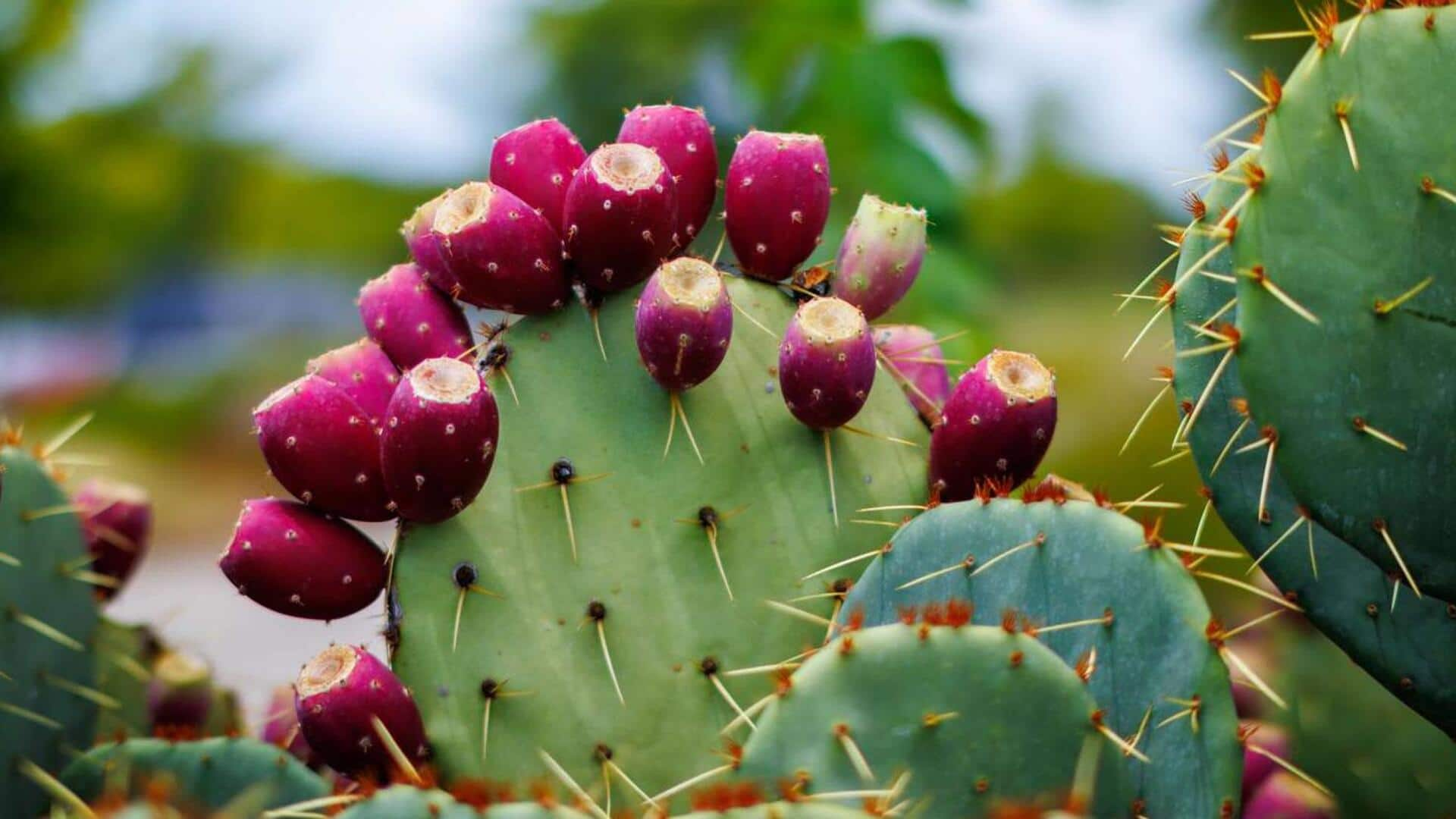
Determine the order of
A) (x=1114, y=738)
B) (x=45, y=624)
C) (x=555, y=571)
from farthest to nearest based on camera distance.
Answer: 1. (x=45, y=624)
2. (x=555, y=571)
3. (x=1114, y=738)

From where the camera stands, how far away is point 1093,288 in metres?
26.4

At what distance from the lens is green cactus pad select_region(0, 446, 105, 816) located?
139cm

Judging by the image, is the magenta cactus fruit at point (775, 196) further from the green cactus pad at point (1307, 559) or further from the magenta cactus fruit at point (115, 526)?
the magenta cactus fruit at point (115, 526)

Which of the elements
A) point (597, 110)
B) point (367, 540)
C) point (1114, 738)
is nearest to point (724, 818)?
point (1114, 738)

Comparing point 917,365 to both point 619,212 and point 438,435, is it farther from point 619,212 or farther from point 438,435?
point 438,435

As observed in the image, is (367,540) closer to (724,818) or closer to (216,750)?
(216,750)

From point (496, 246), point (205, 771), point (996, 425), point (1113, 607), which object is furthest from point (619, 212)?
point (205, 771)

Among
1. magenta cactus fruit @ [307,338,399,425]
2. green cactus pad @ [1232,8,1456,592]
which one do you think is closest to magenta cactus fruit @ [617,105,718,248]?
magenta cactus fruit @ [307,338,399,425]

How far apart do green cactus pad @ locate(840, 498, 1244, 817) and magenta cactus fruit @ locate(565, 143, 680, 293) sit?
1.12ft

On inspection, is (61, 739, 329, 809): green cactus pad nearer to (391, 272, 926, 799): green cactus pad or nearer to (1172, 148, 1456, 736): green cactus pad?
(391, 272, 926, 799): green cactus pad

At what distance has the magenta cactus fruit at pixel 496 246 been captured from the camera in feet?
4.13

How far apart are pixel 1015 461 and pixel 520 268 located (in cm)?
45

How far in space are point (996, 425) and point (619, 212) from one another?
36 cm

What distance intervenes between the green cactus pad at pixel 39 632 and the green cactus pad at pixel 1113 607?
802 mm
